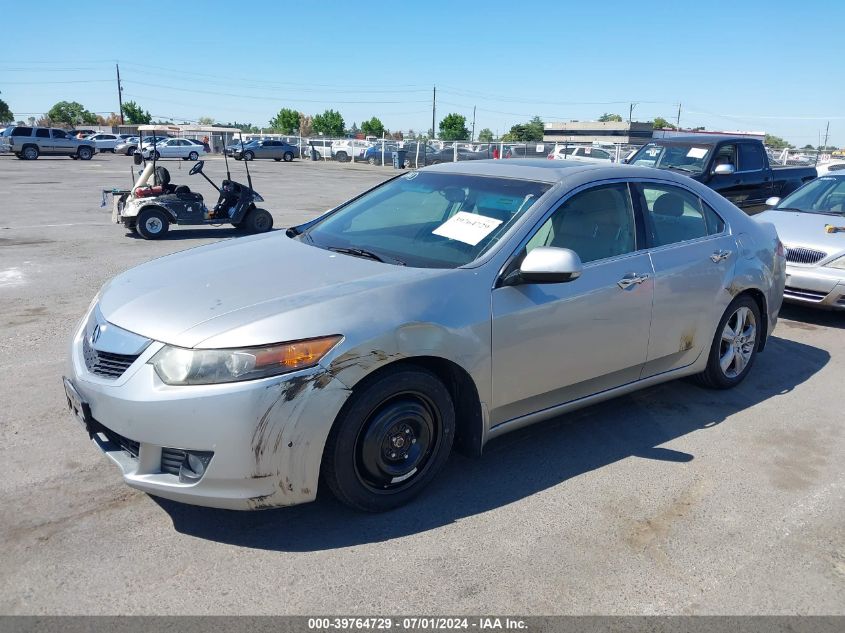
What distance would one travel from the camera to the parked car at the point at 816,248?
6.86m

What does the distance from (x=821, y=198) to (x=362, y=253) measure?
21.7 feet

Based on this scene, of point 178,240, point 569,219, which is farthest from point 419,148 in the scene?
point 569,219

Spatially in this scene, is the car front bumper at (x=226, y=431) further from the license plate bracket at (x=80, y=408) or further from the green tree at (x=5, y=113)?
the green tree at (x=5, y=113)

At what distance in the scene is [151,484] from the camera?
295 centimetres

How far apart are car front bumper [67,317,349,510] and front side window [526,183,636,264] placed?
1567mm

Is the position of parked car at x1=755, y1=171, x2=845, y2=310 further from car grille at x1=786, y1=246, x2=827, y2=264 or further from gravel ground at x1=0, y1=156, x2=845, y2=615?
gravel ground at x1=0, y1=156, x2=845, y2=615

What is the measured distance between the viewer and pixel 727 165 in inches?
422

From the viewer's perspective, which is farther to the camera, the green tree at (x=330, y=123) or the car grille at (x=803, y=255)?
the green tree at (x=330, y=123)

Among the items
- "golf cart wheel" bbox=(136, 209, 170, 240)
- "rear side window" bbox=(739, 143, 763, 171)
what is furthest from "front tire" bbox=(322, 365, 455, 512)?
"rear side window" bbox=(739, 143, 763, 171)

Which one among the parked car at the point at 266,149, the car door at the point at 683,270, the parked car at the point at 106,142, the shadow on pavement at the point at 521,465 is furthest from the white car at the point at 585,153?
the parked car at the point at 106,142

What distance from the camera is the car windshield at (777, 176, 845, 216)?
26.3 ft

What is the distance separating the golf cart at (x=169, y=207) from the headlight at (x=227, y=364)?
8665mm

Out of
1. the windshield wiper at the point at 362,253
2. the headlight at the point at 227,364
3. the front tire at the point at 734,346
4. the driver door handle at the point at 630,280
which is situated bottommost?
the front tire at the point at 734,346

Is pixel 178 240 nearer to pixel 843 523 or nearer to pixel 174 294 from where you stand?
pixel 174 294
